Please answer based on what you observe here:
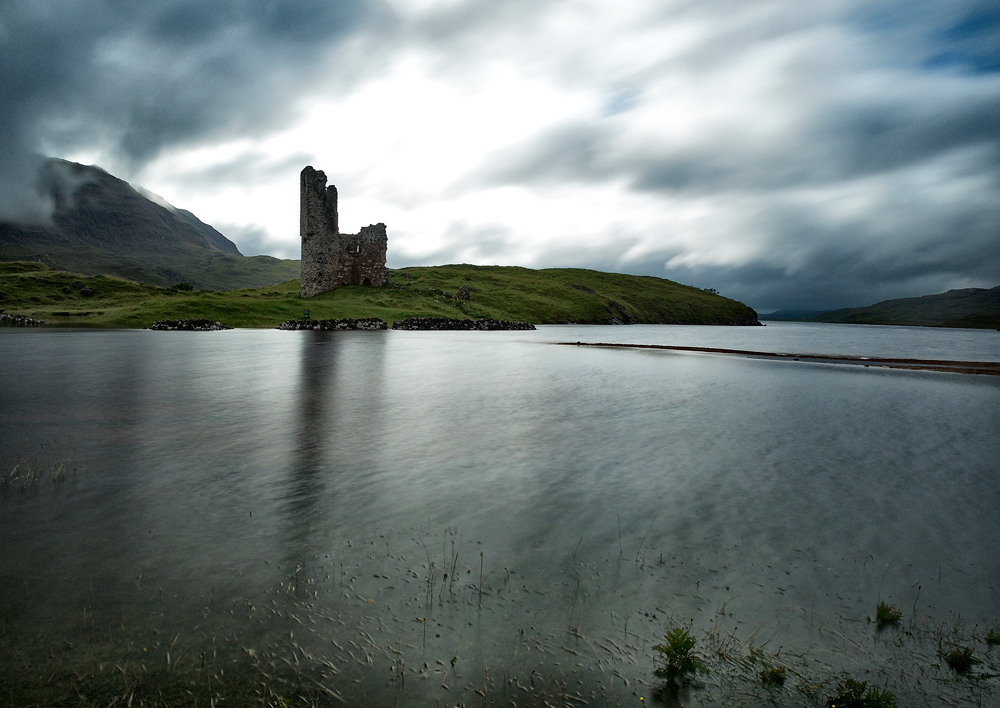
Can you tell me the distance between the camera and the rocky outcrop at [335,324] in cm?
6225

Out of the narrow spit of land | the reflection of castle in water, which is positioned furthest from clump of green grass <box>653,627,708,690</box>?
the narrow spit of land

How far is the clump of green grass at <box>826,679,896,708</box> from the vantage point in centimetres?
411

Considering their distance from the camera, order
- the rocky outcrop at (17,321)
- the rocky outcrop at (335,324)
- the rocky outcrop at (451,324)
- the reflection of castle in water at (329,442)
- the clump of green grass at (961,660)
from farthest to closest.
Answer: the rocky outcrop at (451,324) < the rocky outcrop at (335,324) < the rocky outcrop at (17,321) < the reflection of castle in water at (329,442) < the clump of green grass at (961,660)

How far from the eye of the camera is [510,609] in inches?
203

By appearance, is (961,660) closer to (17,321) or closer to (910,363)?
(910,363)

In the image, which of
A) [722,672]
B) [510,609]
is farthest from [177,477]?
[722,672]

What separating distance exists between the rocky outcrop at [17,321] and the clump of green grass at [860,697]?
7868 cm

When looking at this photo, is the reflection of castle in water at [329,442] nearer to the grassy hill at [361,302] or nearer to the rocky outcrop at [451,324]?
the rocky outcrop at [451,324]

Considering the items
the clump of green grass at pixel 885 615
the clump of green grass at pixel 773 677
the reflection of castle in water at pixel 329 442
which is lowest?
the clump of green grass at pixel 773 677

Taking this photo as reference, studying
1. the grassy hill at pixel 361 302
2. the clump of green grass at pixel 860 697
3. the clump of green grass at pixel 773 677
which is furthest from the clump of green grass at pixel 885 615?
the grassy hill at pixel 361 302

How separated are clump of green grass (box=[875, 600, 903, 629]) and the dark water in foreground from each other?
12 cm

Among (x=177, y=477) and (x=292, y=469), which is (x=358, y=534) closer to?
(x=292, y=469)

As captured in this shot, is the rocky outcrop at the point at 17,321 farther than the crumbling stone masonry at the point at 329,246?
No

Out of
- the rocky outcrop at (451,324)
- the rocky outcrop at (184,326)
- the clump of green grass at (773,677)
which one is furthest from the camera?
the rocky outcrop at (451,324)
